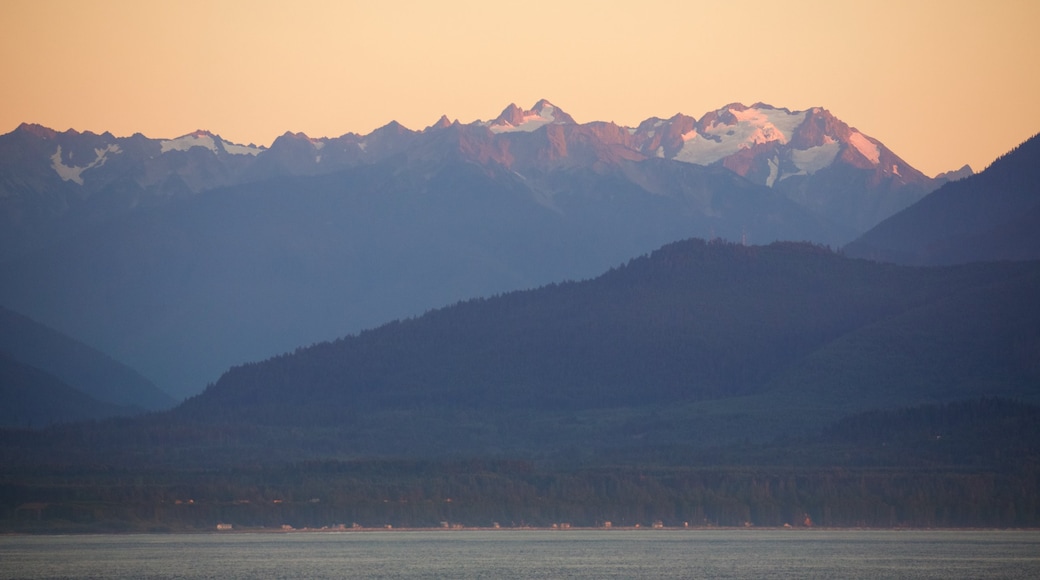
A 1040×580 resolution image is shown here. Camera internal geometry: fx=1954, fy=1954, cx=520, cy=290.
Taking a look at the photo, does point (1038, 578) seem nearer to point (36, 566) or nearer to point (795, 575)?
point (795, 575)

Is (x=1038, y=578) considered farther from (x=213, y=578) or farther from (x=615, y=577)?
(x=213, y=578)

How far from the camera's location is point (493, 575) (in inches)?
7180

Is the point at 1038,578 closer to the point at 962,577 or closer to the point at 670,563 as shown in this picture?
the point at 962,577

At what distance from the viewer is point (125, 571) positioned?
618 feet

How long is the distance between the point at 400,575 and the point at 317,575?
7.81 metres

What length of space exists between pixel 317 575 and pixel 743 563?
1733 inches

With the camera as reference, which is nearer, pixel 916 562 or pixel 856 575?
pixel 856 575

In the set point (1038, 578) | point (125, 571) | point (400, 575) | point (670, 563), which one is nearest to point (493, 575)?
point (400, 575)

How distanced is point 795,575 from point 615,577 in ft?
54.9

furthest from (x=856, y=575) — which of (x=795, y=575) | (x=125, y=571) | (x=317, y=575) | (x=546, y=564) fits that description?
(x=125, y=571)

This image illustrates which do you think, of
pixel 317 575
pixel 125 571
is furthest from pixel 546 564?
pixel 125 571

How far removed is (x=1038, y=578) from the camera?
17400 centimetres

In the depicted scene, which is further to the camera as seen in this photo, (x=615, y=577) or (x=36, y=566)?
(x=36, y=566)

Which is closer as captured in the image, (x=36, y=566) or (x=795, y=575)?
(x=795, y=575)
